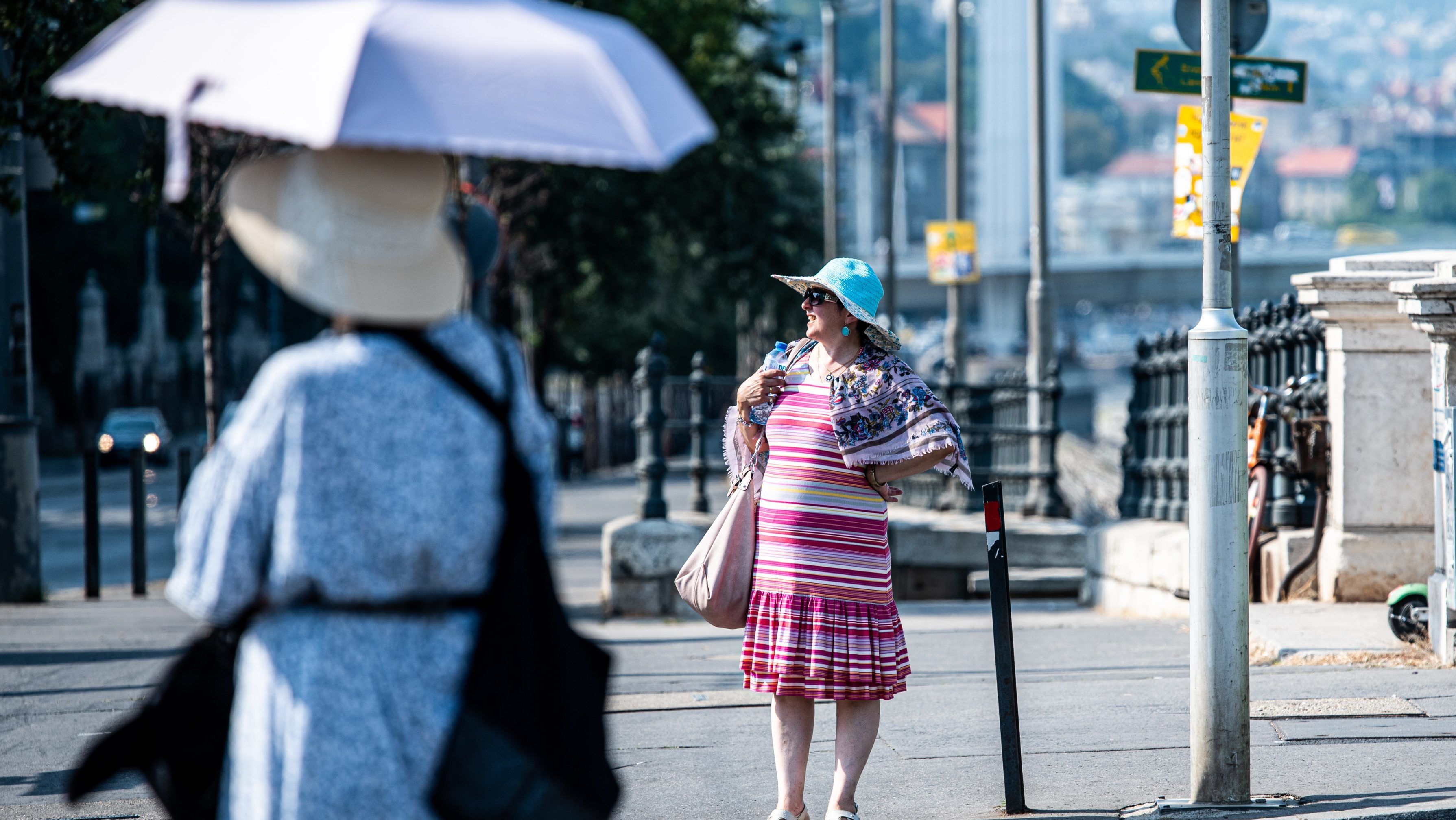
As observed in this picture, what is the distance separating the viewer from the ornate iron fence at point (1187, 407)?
8898mm

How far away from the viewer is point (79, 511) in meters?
27.6

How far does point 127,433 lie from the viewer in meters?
39.2

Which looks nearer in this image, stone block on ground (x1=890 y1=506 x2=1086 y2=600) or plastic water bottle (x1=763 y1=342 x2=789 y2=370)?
plastic water bottle (x1=763 y1=342 x2=789 y2=370)

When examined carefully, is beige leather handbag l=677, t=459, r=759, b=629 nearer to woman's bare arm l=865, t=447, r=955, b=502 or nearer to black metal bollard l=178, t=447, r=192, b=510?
woman's bare arm l=865, t=447, r=955, b=502

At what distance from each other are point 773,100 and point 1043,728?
21.8 m

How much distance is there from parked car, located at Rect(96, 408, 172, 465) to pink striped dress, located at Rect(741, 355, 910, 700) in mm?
34808

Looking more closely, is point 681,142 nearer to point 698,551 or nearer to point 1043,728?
point 698,551

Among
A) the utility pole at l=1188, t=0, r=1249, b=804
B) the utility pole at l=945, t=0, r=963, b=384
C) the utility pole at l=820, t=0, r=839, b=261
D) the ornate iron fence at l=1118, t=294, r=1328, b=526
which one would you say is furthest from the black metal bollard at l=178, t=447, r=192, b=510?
the utility pole at l=820, t=0, r=839, b=261

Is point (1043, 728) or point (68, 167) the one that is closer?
point (1043, 728)

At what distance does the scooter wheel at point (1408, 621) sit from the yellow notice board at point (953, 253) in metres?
14.2

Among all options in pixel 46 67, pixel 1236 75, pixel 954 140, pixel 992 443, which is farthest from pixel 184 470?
pixel 954 140

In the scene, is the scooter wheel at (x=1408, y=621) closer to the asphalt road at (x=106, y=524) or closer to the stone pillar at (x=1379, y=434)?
the stone pillar at (x=1379, y=434)

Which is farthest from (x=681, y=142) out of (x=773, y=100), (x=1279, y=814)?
(x=773, y=100)

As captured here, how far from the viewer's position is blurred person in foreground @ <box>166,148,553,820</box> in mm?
2422
